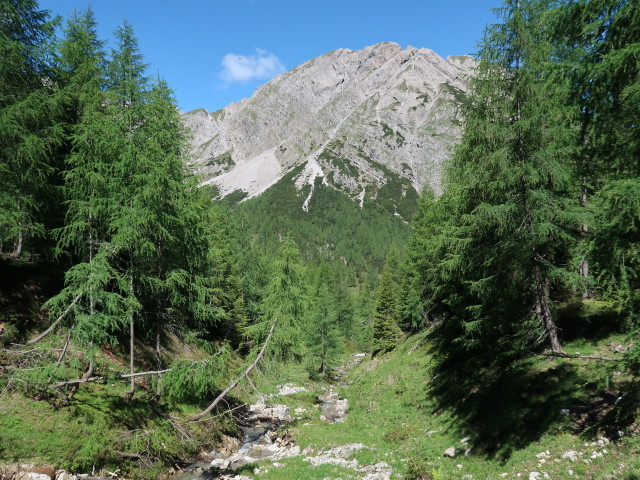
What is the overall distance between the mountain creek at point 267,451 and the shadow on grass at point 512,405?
3.59m

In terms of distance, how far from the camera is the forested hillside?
7.33 meters

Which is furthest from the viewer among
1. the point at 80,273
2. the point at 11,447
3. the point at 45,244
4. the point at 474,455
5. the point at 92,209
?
the point at 45,244

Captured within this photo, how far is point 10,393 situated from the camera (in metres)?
10.6

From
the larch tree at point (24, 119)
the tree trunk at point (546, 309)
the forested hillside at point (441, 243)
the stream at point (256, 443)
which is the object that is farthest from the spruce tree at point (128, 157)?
the tree trunk at point (546, 309)

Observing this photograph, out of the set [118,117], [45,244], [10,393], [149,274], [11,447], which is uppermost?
[118,117]

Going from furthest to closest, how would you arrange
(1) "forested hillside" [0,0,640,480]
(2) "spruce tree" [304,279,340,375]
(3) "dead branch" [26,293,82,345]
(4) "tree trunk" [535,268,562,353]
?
(2) "spruce tree" [304,279,340,375] < (3) "dead branch" [26,293,82,345] < (4) "tree trunk" [535,268,562,353] < (1) "forested hillside" [0,0,640,480]

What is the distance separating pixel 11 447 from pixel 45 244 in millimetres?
9033

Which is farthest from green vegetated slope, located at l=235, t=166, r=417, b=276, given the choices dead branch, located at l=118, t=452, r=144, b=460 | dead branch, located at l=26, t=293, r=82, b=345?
dead branch, located at l=118, t=452, r=144, b=460

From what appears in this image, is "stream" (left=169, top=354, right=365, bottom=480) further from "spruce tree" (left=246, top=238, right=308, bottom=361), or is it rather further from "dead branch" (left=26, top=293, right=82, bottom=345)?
"dead branch" (left=26, top=293, right=82, bottom=345)

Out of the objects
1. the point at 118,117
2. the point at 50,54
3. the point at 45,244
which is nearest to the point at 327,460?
the point at 45,244

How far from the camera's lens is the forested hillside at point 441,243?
7.33 metres

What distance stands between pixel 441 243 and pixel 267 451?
13325 mm

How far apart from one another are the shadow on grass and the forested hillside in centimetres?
8

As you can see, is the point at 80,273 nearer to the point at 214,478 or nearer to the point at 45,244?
the point at 45,244
